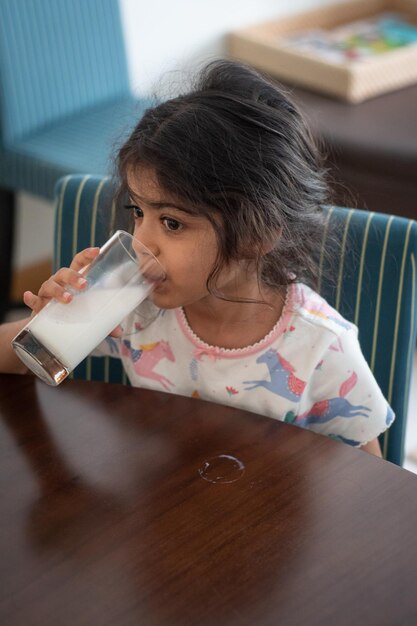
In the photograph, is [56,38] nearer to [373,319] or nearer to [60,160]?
[60,160]

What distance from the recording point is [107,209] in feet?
4.58

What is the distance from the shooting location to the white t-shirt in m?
1.22

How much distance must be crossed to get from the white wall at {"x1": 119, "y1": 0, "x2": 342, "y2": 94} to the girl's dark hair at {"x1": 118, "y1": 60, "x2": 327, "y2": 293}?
152cm

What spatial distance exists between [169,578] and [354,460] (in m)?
0.26

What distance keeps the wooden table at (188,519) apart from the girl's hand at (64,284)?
0.11 meters

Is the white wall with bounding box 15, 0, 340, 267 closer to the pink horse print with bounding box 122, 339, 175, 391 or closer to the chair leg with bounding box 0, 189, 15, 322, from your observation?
the chair leg with bounding box 0, 189, 15, 322

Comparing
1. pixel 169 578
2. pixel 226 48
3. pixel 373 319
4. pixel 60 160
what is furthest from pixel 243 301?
pixel 226 48

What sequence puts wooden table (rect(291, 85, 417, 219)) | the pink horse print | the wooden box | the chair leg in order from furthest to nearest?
the wooden box < the chair leg < wooden table (rect(291, 85, 417, 219)) < the pink horse print

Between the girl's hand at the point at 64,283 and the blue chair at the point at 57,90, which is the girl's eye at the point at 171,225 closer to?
the girl's hand at the point at 64,283

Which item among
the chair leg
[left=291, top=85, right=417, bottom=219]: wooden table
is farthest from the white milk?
the chair leg

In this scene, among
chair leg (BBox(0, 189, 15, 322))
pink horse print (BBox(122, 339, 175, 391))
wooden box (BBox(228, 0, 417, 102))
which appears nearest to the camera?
pink horse print (BBox(122, 339, 175, 391))

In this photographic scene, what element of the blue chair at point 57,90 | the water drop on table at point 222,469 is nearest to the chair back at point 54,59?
the blue chair at point 57,90

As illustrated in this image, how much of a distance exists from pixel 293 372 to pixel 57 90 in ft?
4.43

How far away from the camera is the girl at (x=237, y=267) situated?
1.12m
